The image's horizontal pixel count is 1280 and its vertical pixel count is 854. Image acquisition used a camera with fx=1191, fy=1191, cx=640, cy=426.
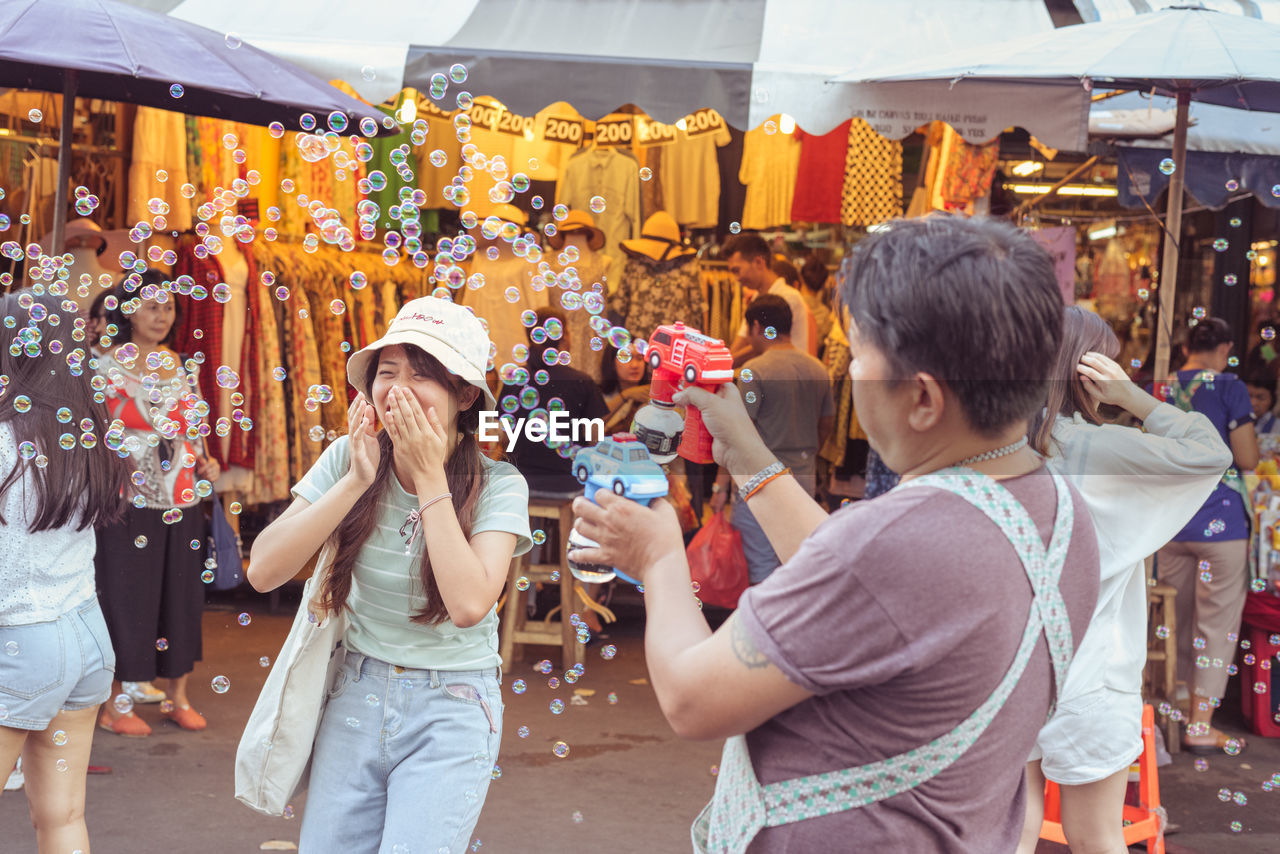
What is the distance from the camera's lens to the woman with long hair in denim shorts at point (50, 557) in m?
2.76

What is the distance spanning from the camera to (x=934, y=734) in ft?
4.13

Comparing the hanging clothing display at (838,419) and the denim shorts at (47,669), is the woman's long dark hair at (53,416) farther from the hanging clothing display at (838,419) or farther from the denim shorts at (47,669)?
the hanging clothing display at (838,419)

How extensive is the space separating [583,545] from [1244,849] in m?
3.73

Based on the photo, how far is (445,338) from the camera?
2.23 m

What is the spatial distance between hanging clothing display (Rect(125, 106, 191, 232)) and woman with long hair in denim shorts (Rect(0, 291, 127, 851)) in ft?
11.0

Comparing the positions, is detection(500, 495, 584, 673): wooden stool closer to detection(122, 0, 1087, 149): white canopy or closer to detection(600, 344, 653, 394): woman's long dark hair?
detection(600, 344, 653, 394): woman's long dark hair

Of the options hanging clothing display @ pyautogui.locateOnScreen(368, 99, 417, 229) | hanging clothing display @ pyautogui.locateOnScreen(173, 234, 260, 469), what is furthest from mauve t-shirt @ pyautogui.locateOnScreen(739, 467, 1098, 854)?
hanging clothing display @ pyautogui.locateOnScreen(368, 99, 417, 229)

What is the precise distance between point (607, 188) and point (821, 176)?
4.15ft

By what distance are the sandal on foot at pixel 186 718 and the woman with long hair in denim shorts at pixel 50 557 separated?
6.92 feet

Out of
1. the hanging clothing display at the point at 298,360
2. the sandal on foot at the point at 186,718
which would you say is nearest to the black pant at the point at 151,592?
the sandal on foot at the point at 186,718

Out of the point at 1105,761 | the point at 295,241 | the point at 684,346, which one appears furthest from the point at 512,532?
the point at 295,241

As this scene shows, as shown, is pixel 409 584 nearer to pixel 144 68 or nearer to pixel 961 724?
pixel 961 724

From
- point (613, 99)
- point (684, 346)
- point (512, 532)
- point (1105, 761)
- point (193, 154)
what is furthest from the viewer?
point (193, 154)

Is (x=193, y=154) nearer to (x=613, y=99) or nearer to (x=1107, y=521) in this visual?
(x=613, y=99)
